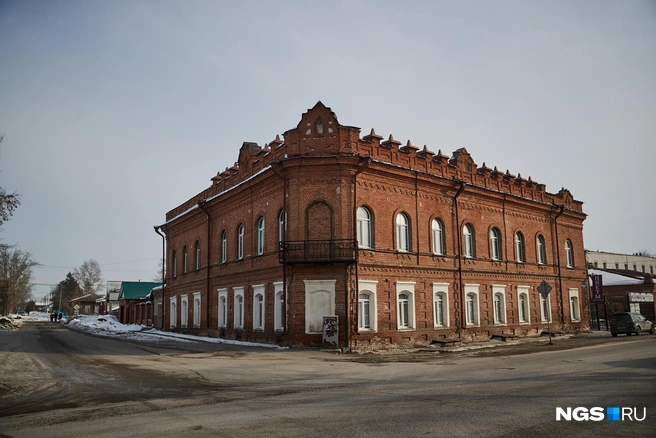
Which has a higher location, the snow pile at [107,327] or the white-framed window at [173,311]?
the white-framed window at [173,311]

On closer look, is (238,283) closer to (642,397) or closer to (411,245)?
(411,245)

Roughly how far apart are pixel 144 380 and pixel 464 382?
25.7 ft

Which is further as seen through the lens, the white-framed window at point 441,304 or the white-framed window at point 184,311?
the white-framed window at point 184,311

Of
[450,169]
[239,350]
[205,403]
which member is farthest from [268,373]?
[450,169]

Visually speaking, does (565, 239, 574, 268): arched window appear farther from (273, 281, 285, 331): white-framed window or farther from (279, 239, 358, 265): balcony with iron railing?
(273, 281, 285, 331): white-framed window

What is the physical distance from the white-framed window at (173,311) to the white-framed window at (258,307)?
43.7 ft

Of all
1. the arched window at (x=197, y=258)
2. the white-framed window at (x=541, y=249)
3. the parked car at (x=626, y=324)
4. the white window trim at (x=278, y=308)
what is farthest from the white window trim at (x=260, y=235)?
the parked car at (x=626, y=324)

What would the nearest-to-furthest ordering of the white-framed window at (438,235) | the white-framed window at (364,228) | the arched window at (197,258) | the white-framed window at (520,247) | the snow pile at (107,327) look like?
the white-framed window at (364,228), the white-framed window at (438,235), the white-framed window at (520,247), the arched window at (197,258), the snow pile at (107,327)

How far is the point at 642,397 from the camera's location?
9.01 m

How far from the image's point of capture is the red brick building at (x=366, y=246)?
2141cm

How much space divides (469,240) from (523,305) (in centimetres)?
625

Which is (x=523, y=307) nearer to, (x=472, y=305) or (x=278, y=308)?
(x=472, y=305)

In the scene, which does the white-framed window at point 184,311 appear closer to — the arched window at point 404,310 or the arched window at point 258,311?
the arched window at point 258,311

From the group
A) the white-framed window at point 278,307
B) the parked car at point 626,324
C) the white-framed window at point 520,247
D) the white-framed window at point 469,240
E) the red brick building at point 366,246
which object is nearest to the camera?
the red brick building at point 366,246
